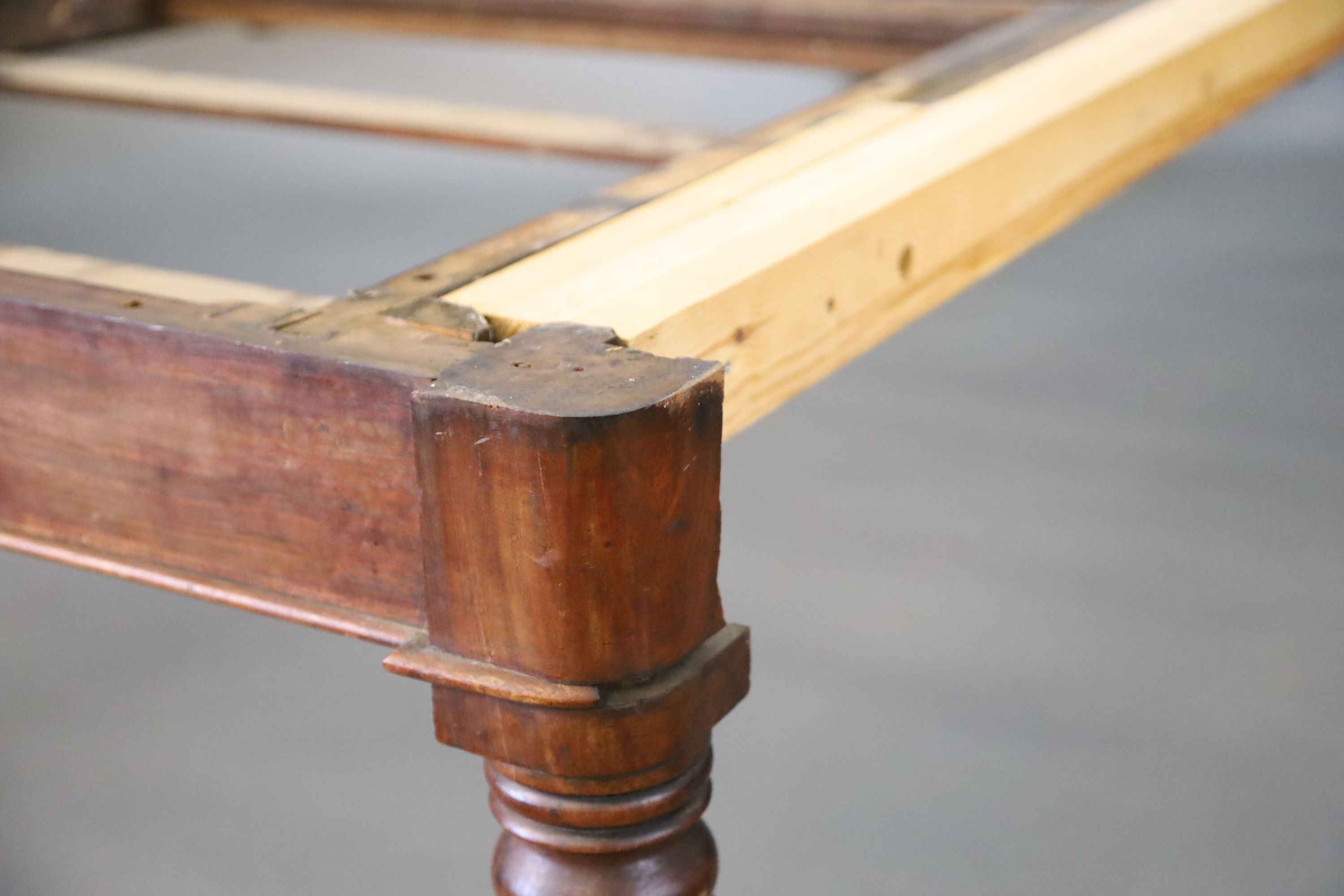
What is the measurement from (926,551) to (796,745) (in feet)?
1.70

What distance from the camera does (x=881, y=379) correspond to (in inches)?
117

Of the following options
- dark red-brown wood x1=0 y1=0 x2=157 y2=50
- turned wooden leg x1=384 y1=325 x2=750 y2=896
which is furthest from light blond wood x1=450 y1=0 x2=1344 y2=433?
dark red-brown wood x1=0 y1=0 x2=157 y2=50

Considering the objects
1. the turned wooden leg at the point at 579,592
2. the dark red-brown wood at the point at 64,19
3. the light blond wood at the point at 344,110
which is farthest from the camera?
the dark red-brown wood at the point at 64,19

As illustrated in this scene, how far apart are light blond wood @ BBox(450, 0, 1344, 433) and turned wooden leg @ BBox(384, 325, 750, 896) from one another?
9 centimetres

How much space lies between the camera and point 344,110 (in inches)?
71.9

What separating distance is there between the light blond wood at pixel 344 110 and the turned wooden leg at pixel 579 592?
100cm

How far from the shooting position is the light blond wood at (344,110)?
1677 mm

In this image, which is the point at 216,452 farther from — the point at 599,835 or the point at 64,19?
the point at 64,19

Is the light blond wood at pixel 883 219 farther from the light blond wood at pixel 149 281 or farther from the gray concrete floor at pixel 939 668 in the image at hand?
the gray concrete floor at pixel 939 668

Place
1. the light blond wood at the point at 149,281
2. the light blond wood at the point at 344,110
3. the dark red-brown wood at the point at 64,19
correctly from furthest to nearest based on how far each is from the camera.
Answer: the dark red-brown wood at the point at 64,19, the light blond wood at the point at 344,110, the light blond wood at the point at 149,281

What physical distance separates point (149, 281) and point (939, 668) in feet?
4.49

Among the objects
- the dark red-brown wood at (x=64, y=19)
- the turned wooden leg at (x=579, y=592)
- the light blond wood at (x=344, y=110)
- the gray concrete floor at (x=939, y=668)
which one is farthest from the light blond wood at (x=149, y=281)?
the dark red-brown wood at (x=64, y=19)

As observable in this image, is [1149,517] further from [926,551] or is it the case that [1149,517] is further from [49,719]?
[49,719]

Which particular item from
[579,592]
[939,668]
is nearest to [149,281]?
[579,592]
